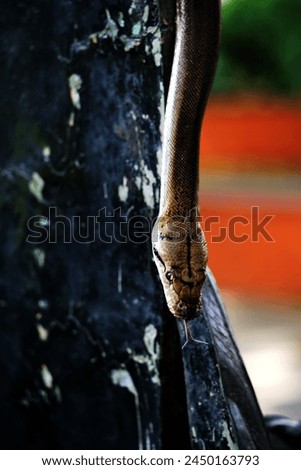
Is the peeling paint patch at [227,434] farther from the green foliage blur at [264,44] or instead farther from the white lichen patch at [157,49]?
the green foliage blur at [264,44]

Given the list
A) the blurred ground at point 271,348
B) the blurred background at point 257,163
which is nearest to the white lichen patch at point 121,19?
the blurred ground at point 271,348

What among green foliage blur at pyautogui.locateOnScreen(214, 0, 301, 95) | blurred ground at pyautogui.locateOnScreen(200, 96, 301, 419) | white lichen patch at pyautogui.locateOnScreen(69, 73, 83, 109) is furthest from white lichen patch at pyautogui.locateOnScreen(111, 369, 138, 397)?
green foliage blur at pyautogui.locateOnScreen(214, 0, 301, 95)

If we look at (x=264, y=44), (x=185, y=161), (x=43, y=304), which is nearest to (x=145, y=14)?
(x=185, y=161)

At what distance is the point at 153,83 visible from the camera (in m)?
0.65

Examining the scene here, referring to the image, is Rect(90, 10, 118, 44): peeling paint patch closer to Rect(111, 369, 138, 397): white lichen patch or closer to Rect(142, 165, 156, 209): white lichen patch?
Rect(142, 165, 156, 209): white lichen patch

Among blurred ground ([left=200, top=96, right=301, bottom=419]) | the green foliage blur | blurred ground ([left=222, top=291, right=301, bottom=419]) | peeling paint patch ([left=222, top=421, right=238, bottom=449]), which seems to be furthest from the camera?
the green foliage blur

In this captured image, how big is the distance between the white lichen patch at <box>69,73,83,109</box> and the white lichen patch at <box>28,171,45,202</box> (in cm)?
7

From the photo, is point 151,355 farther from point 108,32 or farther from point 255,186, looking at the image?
point 255,186

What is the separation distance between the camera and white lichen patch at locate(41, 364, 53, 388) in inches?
27.1

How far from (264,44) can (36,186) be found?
4.46 m

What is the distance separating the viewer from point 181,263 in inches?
29.2

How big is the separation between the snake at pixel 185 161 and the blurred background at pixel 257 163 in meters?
3.33

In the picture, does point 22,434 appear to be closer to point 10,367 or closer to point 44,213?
point 10,367

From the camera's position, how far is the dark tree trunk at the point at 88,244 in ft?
2.14
